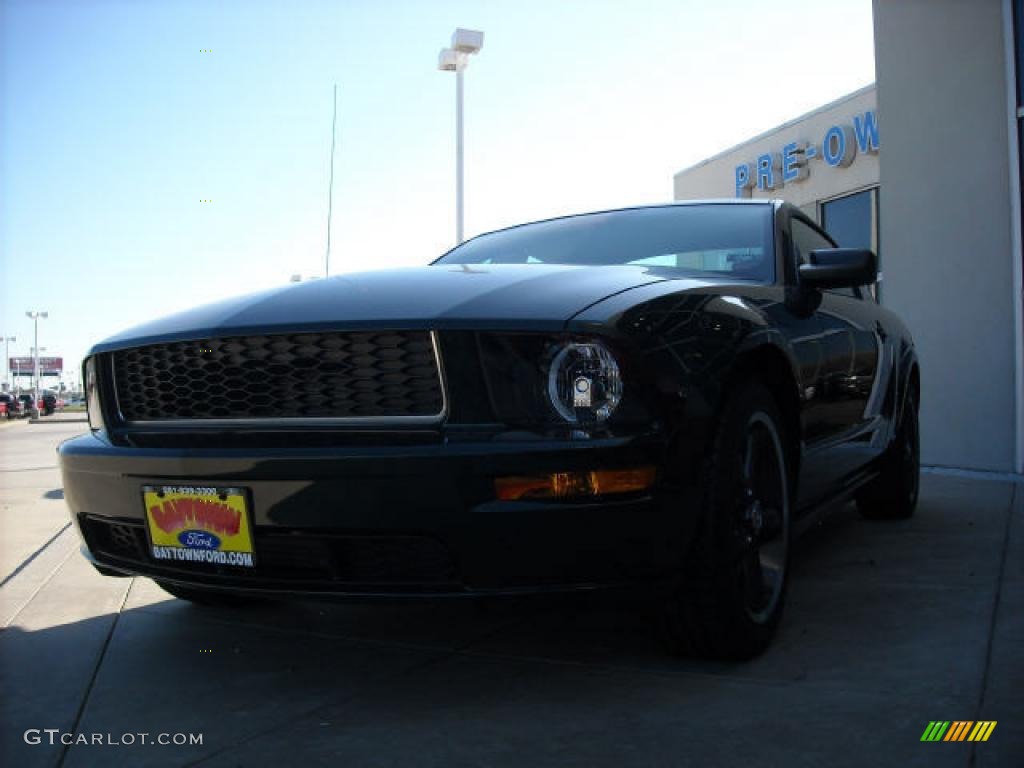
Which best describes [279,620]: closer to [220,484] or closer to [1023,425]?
[220,484]

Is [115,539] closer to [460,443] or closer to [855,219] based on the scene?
[460,443]

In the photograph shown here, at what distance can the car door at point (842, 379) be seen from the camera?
10.3 feet

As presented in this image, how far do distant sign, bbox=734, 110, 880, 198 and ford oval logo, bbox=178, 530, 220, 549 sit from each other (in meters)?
9.48

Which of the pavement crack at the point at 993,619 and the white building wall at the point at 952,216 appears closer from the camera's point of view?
the pavement crack at the point at 993,619

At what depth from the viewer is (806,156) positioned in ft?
40.9

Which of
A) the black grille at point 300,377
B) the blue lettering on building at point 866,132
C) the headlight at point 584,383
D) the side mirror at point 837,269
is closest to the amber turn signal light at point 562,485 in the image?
the headlight at point 584,383

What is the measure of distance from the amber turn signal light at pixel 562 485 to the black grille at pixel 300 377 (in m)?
0.24

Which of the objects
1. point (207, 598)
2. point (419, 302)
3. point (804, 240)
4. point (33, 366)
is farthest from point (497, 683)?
point (33, 366)

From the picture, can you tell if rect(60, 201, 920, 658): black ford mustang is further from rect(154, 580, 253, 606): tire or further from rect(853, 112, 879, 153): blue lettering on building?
rect(853, 112, 879, 153): blue lettering on building

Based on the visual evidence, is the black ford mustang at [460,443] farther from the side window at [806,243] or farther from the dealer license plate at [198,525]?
the side window at [806,243]

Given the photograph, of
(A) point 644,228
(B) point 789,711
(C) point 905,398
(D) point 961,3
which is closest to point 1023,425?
(C) point 905,398

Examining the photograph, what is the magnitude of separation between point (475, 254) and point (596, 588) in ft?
6.56

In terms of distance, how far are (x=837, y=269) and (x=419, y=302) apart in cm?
151

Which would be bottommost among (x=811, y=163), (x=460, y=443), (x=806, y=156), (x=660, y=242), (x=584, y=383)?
(x=460, y=443)
